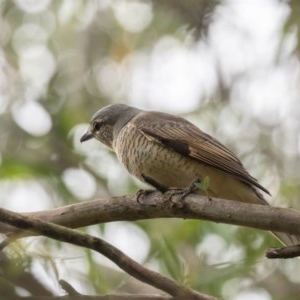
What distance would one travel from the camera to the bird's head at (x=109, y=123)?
21.8 feet

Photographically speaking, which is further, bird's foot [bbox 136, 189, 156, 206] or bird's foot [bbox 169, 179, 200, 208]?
bird's foot [bbox 136, 189, 156, 206]

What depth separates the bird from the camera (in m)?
5.37

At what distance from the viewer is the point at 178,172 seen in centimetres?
539

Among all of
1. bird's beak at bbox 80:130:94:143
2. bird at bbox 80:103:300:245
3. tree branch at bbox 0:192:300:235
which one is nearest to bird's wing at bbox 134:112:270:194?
bird at bbox 80:103:300:245

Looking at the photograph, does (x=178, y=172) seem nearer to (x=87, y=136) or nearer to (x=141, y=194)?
(x=141, y=194)

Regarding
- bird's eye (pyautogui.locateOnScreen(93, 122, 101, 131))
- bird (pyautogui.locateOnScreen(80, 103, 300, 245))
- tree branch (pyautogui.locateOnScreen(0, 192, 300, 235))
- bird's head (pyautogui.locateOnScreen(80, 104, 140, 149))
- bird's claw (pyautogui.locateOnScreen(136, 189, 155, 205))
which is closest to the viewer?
tree branch (pyautogui.locateOnScreen(0, 192, 300, 235))

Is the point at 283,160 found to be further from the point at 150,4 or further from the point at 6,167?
the point at 6,167

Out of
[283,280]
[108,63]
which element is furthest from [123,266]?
[108,63]

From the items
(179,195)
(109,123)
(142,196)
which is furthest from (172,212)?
(109,123)

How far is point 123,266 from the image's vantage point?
10.0 ft

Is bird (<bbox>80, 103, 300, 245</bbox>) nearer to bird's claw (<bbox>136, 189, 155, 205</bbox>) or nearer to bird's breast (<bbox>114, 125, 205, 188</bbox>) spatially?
A: bird's breast (<bbox>114, 125, 205, 188</bbox>)

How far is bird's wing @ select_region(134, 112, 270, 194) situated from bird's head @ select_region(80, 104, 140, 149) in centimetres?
40

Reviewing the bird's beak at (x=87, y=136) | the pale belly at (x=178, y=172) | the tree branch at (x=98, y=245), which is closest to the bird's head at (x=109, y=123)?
the bird's beak at (x=87, y=136)

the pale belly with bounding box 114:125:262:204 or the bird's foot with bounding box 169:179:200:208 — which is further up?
the pale belly with bounding box 114:125:262:204
